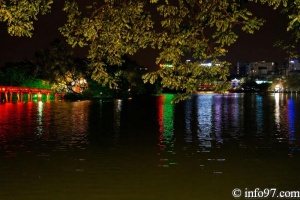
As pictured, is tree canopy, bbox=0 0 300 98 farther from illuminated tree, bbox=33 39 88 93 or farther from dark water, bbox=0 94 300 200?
illuminated tree, bbox=33 39 88 93

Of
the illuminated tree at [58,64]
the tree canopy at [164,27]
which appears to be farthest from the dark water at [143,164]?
the illuminated tree at [58,64]

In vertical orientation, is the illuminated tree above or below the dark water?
above

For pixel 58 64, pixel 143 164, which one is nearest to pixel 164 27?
pixel 143 164

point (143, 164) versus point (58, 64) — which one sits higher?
point (58, 64)

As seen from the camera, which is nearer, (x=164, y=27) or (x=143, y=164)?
(x=164, y=27)

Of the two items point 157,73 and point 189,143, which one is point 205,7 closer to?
point 157,73

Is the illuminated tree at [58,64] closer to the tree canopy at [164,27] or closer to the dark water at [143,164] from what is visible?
the dark water at [143,164]

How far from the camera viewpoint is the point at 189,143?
2662 cm

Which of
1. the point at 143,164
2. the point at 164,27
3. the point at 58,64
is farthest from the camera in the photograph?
the point at 58,64

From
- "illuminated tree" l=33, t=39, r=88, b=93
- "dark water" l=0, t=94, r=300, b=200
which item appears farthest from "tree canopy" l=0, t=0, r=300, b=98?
"illuminated tree" l=33, t=39, r=88, b=93

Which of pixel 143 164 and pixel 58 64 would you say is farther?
pixel 58 64

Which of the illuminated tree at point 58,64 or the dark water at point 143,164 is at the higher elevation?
the illuminated tree at point 58,64

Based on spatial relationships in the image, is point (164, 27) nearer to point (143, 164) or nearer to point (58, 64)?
point (143, 164)

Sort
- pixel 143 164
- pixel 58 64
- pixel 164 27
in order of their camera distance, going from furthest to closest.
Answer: pixel 58 64 < pixel 143 164 < pixel 164 27
